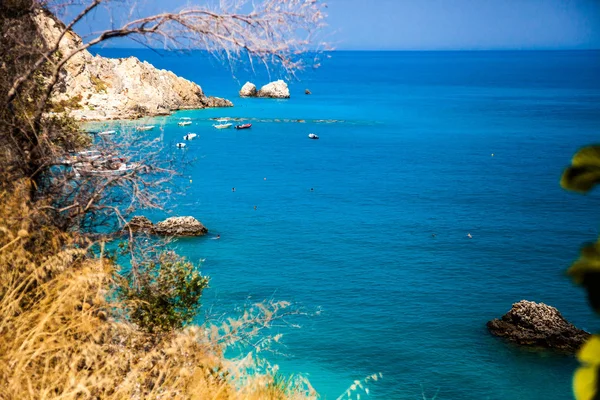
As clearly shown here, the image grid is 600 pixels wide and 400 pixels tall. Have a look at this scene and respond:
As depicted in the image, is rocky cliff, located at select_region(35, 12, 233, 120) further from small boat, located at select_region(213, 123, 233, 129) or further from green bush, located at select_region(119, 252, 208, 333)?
green bush, located at select_region(119, 252, 208, 333)

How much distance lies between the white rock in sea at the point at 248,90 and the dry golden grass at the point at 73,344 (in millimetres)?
144357

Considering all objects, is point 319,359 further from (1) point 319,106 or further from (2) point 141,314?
(1) point 319,106

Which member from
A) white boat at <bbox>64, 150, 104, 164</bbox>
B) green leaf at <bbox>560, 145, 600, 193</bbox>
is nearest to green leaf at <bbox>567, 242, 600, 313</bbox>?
green leaf at <bbox>560, 145, 600, 193</bbox>

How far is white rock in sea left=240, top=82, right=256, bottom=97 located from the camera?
151 meters

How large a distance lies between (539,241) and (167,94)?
3304 inches

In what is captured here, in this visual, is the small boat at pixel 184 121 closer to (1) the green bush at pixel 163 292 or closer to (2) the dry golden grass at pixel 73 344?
(1) the green bush at pixel 163 292

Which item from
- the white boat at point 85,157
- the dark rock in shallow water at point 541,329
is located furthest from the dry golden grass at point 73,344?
the dark rock in shallow water at point 541,329

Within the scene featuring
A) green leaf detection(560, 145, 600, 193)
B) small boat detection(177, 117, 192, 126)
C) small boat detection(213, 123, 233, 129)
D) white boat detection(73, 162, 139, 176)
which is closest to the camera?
green leaf detection(560, 145, 600, 193)

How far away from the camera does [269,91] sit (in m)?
153

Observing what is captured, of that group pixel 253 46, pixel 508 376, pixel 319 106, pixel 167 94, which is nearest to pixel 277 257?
pixel 508 376

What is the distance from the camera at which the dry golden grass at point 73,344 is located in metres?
5.91

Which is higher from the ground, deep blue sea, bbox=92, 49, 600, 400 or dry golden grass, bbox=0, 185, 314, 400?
deep blue sea, bbox=92, 49, 600, 400

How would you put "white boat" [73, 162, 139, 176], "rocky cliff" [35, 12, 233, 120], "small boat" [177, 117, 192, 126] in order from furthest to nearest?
1. "small boat" [177, 117, 192, 126]
2. "rocky cliff" [35, 12, 233, 120]
3. "white boat" [73, 162, 139, 176]

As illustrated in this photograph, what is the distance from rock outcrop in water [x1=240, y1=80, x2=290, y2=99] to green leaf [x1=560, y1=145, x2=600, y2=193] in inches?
5992
